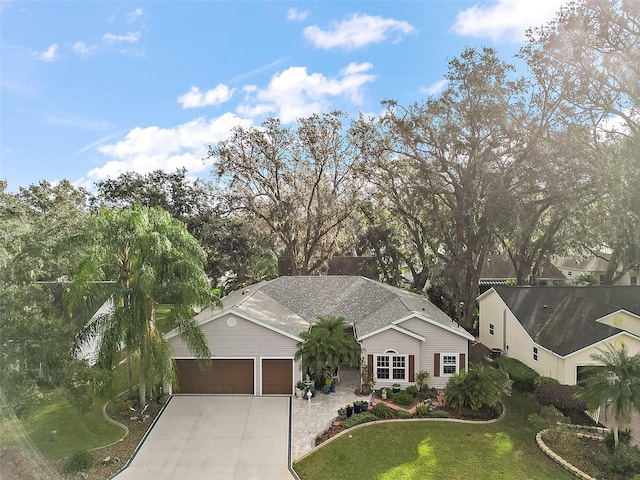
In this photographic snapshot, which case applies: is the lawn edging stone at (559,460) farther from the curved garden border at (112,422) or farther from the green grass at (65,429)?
the green grass at (65,429)

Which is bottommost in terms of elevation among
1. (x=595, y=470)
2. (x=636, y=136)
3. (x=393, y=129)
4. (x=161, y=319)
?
(x=595, y=470)

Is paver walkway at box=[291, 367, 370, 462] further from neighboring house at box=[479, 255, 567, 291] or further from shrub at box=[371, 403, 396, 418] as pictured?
neighboring house at box=[479, 255, 567, 291]

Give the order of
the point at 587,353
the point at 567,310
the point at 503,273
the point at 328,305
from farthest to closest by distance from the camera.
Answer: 1. the point at 503,273
2. the point at 328,305
3. the point at 567,310
4. the point at 587,353

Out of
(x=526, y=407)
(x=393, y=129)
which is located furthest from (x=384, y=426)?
(x=393, y=129)

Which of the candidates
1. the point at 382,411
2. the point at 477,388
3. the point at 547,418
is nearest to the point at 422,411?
the point at 382,411

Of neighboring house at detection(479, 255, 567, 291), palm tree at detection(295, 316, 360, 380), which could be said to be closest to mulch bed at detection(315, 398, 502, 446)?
palm tree at detection(295, 316, 360, 380)

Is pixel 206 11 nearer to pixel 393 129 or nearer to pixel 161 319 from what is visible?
pixel 393 129

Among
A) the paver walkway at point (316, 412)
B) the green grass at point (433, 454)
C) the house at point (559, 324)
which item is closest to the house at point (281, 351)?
the paver walkway at point (316, 412)

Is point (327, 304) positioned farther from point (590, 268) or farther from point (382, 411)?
point (590, 268)
